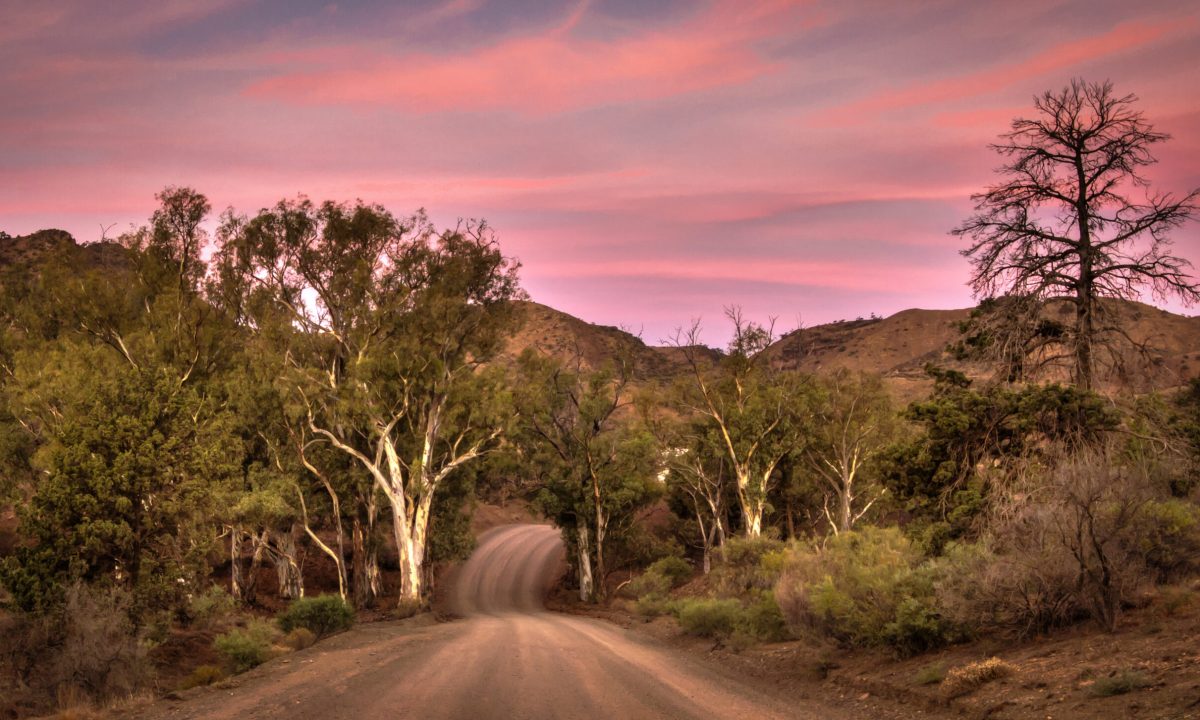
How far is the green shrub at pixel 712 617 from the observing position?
74.2 ft

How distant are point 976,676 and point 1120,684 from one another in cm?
208

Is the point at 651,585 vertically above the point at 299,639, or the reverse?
the point at 299,639

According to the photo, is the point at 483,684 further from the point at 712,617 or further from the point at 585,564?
the point at 585,564

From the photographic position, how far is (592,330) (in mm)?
150000

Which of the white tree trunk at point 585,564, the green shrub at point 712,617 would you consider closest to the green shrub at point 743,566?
the green shrub at point 712,617

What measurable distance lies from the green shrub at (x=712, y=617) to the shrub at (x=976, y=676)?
36.8 ft

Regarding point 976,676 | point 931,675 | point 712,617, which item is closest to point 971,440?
point 931,675

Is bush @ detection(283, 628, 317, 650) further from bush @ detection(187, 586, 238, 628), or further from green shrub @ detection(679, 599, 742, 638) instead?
green shrub @ detection(679, 599, 742, 638)

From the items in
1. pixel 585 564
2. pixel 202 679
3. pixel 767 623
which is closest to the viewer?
pixel 202 679

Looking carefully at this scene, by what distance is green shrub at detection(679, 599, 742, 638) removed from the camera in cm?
2263

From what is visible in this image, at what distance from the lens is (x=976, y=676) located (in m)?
10.9

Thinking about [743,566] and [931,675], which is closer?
[931,675]

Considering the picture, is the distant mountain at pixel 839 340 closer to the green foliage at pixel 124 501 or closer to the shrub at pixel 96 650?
the green foliage at pixel 124 501

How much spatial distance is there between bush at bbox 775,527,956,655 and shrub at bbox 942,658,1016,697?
79.8 inches
